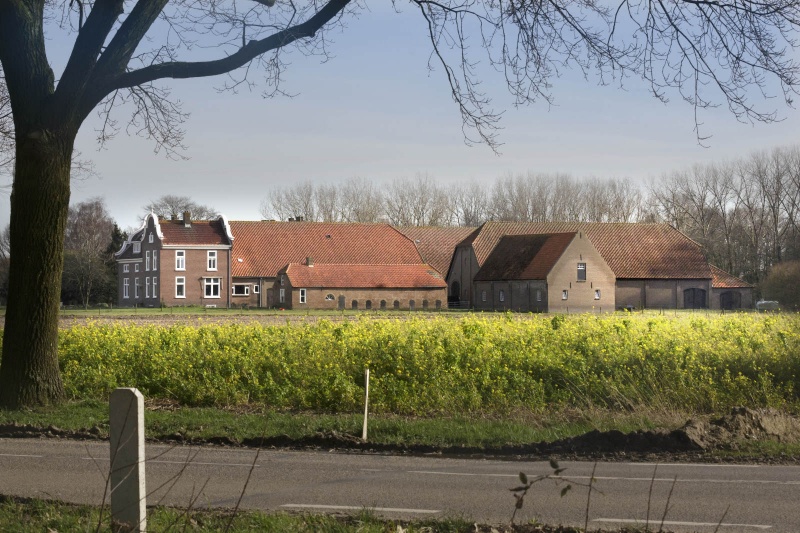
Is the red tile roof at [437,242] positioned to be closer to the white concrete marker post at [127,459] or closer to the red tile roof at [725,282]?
the red tile roof at [725,282]

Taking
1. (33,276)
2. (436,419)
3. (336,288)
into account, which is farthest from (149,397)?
(336,288)

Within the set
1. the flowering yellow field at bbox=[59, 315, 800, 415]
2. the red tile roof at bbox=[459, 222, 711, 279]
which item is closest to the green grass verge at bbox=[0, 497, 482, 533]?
the flowering yellow field at bbox=[59, 315, 800, 415]

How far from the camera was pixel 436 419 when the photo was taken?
48.4 ft

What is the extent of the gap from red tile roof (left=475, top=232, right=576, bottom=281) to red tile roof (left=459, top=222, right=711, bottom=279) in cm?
156

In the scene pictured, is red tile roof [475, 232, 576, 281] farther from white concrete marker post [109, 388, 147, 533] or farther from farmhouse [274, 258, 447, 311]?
white concrete marker post [109, 388, 147, 533]

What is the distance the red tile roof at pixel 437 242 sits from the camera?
92.8 m

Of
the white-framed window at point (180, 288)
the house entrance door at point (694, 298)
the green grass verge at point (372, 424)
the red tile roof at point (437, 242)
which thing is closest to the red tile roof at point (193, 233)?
the white-framed window at point (180, 288)

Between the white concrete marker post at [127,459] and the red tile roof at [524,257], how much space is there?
67.6m

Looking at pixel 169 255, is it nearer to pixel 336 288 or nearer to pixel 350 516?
pixel 336 288

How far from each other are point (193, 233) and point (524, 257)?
90.4 feet

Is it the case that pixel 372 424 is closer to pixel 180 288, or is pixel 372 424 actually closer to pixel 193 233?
pixel 180 288

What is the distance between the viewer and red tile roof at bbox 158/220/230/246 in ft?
253

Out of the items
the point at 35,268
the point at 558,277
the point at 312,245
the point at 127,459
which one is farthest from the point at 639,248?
the point at 127,459

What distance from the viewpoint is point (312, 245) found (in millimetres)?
82688
